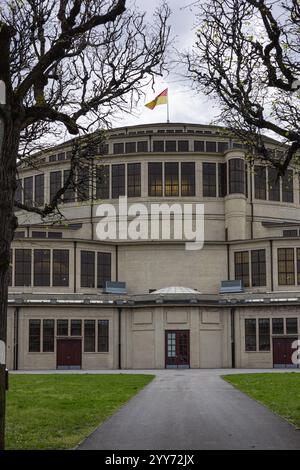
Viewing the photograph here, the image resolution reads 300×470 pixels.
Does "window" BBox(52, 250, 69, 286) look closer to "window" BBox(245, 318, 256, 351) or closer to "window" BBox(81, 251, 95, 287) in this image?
"window" BBox(81, 251, 95, 287)

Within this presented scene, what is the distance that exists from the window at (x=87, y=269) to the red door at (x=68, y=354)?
587 centimetres

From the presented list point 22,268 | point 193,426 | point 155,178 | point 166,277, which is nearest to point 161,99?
point 155,178

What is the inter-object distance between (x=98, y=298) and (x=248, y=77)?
4203 cm

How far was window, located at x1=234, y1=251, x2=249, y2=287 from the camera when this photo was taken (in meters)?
63.2

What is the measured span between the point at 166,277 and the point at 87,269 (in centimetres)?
701

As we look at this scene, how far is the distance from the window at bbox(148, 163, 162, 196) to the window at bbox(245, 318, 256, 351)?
1531 centimetres

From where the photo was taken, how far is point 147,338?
5928cm

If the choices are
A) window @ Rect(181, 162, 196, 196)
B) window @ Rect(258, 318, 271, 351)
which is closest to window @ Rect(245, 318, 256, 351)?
window @ Rect(258, 318, 271, 351)

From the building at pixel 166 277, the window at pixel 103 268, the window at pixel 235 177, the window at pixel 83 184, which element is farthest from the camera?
the window at pixel 235 177

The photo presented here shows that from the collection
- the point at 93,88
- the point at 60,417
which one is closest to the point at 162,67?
the point at 93,88

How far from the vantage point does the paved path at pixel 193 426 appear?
15.1 meters

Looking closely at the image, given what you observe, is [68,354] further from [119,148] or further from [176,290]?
[119,148]

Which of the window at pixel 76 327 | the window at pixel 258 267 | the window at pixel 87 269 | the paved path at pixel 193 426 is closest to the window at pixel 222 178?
the window at pixel 258 267

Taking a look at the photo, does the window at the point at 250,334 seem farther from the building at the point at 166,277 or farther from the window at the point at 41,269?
the window at the point at 41,269
